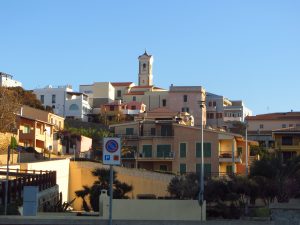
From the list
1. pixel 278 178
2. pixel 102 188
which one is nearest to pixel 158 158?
pixel 102 188

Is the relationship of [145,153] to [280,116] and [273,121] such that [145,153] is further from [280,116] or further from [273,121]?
[280,116]

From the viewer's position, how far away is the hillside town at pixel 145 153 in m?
31.6

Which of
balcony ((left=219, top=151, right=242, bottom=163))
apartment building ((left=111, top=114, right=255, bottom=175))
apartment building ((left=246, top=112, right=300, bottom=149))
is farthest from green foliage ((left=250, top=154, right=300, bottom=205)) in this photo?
apartment building ((left=246, top=112, right=300, bottom=149))

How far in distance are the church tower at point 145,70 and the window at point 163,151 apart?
349 feet

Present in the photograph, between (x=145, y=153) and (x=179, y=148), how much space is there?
472cm

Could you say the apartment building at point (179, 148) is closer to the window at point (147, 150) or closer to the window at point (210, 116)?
the window at point (147, 150)

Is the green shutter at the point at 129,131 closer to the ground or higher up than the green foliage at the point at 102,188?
higher up

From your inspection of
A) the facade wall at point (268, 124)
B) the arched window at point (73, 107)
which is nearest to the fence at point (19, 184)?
the facade wall at point (268, 124)

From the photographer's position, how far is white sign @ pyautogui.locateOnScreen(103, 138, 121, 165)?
14.6m

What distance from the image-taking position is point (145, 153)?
208ft

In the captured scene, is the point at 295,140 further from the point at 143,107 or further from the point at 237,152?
the point at 143,107

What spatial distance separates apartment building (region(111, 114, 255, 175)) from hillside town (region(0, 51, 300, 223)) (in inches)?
4.5

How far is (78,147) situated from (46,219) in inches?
2243

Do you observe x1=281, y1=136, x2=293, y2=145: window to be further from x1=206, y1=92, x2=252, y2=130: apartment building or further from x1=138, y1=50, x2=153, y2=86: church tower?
x1=138, y1=50, x2=153, y2=86: church tower
